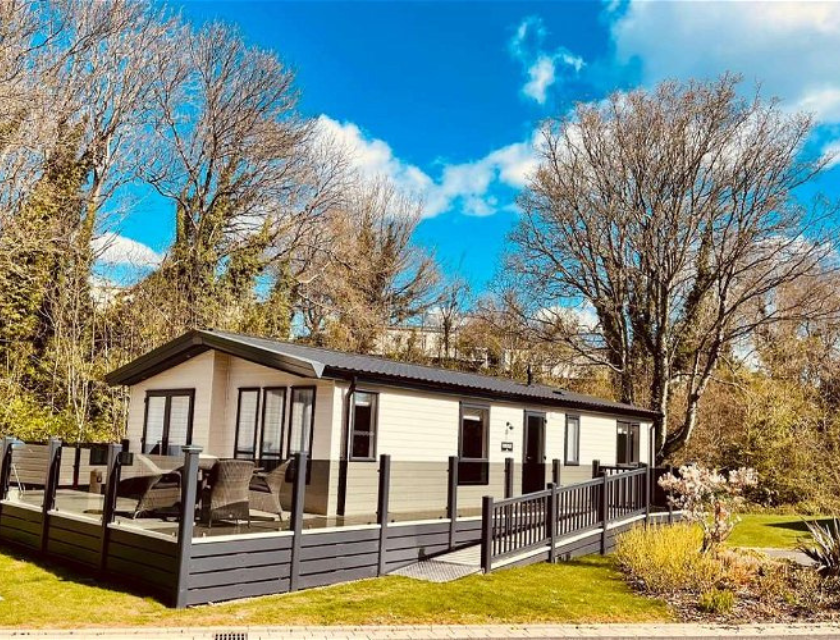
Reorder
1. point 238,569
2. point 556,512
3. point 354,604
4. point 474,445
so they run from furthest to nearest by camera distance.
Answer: point 474,445
point 556,512
point 238,569
point 354,604

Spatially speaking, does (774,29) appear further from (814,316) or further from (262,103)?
(262,103)

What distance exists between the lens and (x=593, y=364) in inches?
873

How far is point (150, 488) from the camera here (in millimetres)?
7641

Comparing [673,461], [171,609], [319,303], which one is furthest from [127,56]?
[673,461]

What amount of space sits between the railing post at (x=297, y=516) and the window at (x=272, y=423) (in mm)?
3107

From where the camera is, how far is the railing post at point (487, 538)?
8852 millimetres

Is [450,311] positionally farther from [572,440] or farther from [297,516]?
[297,516]

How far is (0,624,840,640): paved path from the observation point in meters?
5.79

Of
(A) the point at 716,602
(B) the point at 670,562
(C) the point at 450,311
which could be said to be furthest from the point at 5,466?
(C) the point at 450,311

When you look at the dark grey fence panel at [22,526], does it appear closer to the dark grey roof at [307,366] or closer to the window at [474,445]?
the dark grey roof at [307,366]

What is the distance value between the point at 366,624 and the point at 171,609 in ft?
6.32

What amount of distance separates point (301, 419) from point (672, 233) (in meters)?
13.9

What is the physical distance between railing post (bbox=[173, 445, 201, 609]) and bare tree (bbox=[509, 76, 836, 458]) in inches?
623

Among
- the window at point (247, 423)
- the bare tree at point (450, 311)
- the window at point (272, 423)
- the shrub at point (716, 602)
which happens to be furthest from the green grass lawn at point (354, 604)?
the bare tree at point (450, 311)
